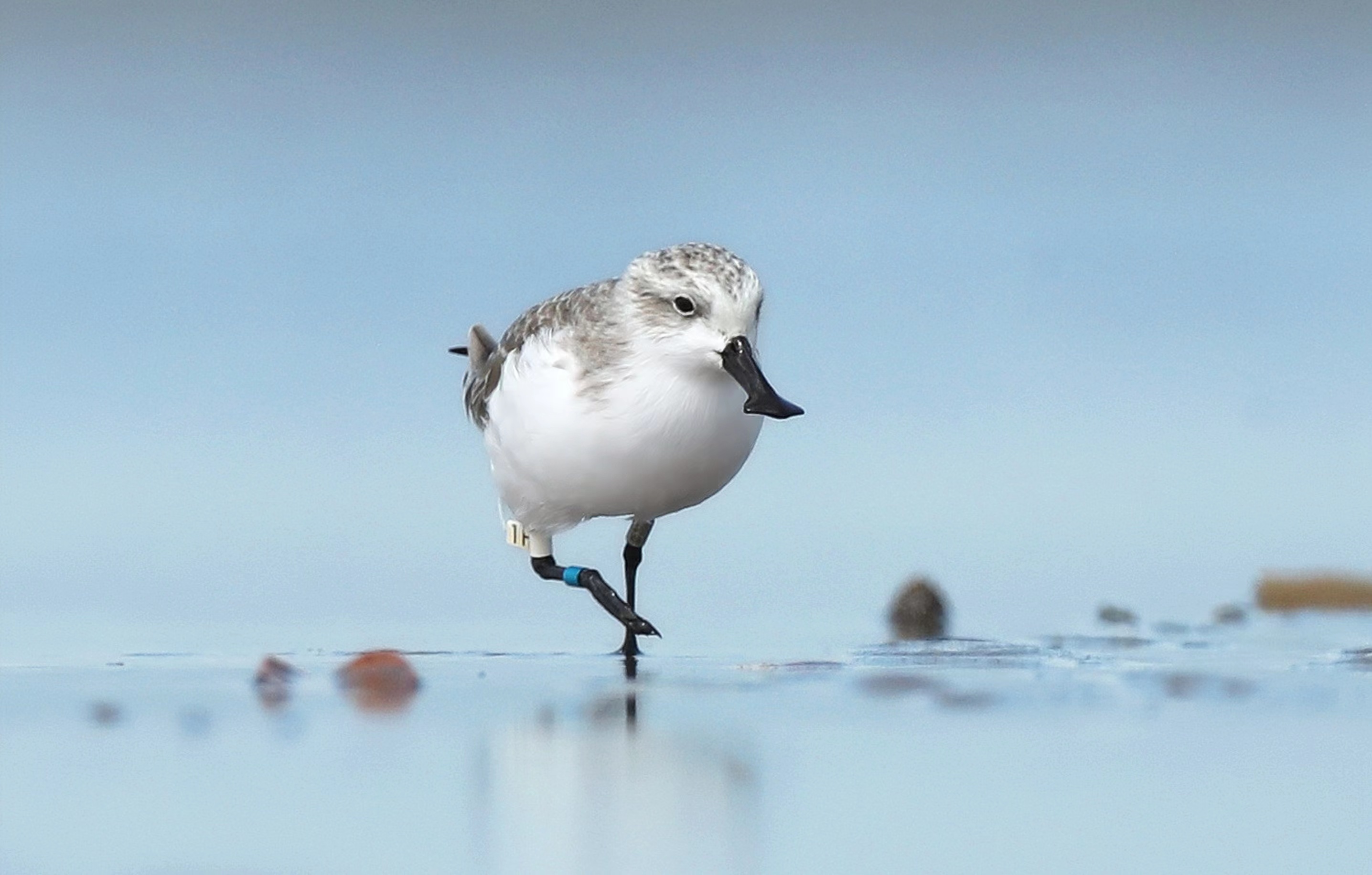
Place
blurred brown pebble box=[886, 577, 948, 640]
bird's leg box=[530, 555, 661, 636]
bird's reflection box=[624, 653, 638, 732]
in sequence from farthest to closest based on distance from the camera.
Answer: blurred brown pebble box=[886, 577, 948, 640] < bird's leg box=[530, 555, 661, 636] < bird's reflection box=[624, 653, 638, 732]

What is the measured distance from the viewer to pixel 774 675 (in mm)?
6254

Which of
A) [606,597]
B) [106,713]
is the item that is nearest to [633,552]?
[606,597]

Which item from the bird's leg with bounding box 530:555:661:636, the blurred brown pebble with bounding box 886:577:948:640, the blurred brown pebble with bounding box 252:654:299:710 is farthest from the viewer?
the blurred brown pebble with bounding box 886:577:948:640

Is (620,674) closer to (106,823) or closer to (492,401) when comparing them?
(492,401)

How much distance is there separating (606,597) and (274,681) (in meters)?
1.26

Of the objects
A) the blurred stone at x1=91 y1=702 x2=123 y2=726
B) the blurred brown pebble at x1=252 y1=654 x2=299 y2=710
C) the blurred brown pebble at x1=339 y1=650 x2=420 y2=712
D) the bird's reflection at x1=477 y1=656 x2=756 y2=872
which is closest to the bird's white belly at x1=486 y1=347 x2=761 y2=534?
the blurred brown pebble at x1=339 y1=650 x2=420 y2=712

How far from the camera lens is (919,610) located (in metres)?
7.64

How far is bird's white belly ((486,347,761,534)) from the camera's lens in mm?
6492

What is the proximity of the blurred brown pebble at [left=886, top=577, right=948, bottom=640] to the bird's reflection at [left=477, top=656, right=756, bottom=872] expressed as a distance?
240cm

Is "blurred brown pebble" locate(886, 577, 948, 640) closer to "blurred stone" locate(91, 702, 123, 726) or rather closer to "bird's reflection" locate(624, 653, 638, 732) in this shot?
"bird's reflection" locate(624, 653, 638, 732)

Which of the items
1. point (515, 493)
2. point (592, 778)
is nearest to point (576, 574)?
point (515, 493)

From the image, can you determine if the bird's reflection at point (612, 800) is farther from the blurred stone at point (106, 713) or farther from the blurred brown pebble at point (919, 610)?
the blurred brown pebble at point (919, 610)

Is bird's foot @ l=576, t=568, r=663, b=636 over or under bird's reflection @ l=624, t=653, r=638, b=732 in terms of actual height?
over

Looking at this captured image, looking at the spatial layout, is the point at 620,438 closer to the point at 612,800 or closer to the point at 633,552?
the point at 633,552
